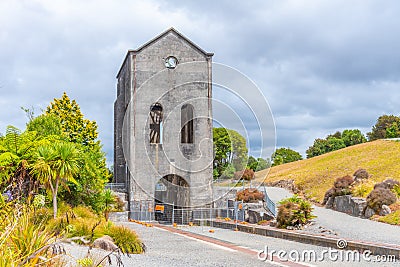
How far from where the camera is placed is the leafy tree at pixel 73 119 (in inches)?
1415

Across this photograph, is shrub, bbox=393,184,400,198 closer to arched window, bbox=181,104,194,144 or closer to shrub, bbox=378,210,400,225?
shrub, bbox=378,210,400,225

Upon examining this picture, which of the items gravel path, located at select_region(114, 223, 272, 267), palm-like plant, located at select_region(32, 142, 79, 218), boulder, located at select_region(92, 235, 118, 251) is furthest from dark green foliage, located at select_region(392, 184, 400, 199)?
boulder, located at select_region(92, 235, 118, 251)

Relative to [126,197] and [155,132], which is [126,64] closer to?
[155,132]

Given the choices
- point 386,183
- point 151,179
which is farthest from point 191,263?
point 151,179

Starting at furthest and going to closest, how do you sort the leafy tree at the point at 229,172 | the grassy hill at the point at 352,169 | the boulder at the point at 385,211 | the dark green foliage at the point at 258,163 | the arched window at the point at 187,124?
the arched window at the point at 187,124
the grassy hill at the point at 352,169
the leafy tree at the point at 229,172
the dark green foliage at the point at 258,163
the boulder at the point at 385,211

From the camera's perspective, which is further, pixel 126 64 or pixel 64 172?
pixel 126 64

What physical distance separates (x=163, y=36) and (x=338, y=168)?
17260 millimetres

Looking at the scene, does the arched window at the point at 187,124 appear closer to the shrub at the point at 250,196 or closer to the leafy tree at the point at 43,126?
the shrub at the point at 250,196

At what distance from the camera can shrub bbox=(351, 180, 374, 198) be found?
73.1 ft

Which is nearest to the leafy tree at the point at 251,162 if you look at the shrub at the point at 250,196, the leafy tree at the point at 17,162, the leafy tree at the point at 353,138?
the shrub at the point at 250,196

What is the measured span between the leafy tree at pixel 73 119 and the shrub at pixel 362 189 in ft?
66.3

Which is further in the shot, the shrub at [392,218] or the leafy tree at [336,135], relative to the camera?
the leafy tree at [336,135]

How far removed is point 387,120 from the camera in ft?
243

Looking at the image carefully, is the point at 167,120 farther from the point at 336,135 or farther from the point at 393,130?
the point at 336,135
